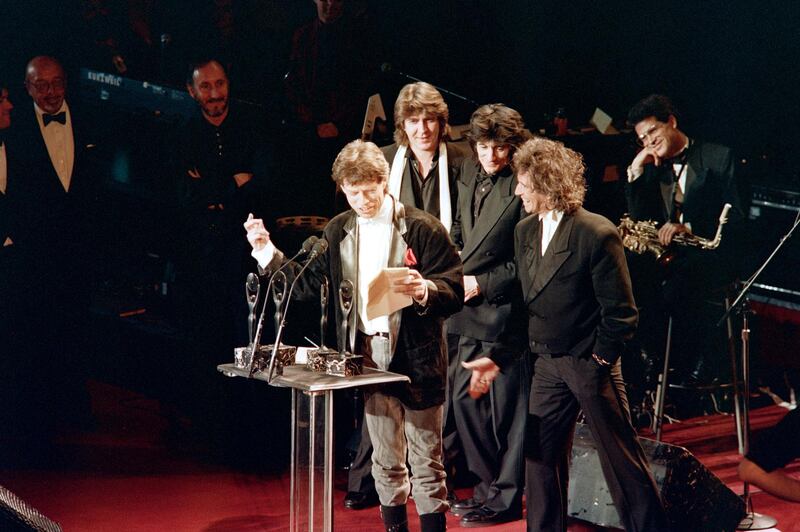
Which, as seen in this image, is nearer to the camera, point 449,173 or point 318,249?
point 318,249

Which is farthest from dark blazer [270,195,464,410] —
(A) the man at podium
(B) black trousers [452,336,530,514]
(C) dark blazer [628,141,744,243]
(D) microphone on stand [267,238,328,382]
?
(C) dark blazer [628,141,744,243]

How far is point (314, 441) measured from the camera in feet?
13.4

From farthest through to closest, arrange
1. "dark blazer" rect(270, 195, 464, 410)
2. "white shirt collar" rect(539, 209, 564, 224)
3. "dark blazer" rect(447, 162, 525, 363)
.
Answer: "dark blazer" rect(447, 162, 525, 363) → "white shirt collar" rect(539, 209, 564, 224) → "dark blazer" rect(270, 195, 464, 410)

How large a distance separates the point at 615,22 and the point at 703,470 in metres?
3.17

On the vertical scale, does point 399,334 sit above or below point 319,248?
below

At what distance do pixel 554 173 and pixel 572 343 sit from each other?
683mm

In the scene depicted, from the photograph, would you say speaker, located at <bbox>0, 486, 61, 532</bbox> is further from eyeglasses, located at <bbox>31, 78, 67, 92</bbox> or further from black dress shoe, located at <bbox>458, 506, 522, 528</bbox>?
eyeglasses, located at <bbox>31, 78, 67, 92</bbox>

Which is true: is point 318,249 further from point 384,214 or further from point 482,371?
point 482,371

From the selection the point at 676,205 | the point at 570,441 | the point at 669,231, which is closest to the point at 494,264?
the point at 570,441

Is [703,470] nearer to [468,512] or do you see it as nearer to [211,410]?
[468,512]

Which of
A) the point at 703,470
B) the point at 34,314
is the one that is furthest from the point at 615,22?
the point at 34,314

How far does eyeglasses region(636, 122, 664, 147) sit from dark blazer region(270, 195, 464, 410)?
2514 mm

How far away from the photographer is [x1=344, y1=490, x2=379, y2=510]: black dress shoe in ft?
17.5

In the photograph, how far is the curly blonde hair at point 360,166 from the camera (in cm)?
416
